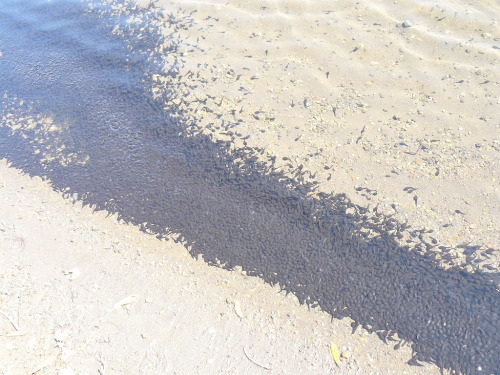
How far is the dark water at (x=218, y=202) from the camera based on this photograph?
12.5 ft

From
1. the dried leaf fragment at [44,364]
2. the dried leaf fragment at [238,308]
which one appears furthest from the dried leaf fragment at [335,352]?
the dried leaf fragment at [44,364]

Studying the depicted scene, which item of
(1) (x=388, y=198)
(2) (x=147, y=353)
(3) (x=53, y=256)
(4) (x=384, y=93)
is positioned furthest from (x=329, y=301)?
(4) (x=384, y=93)

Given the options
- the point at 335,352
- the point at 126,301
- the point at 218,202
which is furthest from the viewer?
the point at 218,202

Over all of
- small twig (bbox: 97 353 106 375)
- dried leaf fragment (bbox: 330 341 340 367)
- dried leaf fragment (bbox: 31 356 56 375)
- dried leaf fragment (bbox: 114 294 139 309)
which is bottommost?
dried leaf fragment (bbox: 31 356 56 375)

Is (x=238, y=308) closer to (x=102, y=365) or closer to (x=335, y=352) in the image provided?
(x=335, y=352)

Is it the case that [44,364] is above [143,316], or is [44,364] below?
below

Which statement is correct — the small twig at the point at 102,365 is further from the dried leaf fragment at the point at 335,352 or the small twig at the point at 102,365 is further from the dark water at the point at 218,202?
the dried leaf fragment at the point at 335,352

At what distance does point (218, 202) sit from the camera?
470 centimetres

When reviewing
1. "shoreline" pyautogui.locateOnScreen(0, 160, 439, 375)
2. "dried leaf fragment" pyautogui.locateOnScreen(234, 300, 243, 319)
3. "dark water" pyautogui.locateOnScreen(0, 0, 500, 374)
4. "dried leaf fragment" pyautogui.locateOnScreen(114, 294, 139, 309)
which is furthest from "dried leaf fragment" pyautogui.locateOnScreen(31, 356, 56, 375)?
"dried leaf fragment" pyautogui.locateOnScreen(234, 300, 243, 319)

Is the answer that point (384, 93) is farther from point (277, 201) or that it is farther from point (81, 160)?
point (81, 160)

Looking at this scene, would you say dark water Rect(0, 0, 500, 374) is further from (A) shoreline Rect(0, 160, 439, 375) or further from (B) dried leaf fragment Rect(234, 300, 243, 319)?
(B) dried leaf fragment Rect(234, 300, 243, 319)

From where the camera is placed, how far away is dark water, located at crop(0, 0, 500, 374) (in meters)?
3.80

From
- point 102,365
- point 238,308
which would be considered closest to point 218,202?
point 238,308

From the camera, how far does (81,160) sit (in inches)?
209
